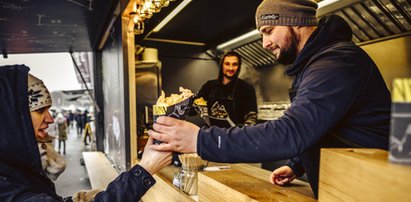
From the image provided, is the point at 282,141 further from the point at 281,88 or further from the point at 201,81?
the point at 201,81

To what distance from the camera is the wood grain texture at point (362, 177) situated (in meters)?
0.60

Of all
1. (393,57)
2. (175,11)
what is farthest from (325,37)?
(175,11)

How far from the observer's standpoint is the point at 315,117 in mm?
888

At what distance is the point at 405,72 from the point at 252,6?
161 centimetres

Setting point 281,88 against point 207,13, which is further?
point 281,88

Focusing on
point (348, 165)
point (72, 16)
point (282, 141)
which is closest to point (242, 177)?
point (282, 141)

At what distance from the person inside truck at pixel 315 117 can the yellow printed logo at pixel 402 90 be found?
326 mm

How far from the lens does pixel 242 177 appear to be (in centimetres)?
149

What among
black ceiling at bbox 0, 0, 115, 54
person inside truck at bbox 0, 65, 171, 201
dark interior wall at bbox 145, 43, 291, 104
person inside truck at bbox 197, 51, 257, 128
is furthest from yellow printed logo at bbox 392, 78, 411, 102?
dark interior wall at bbox 145, 43, 291, 104

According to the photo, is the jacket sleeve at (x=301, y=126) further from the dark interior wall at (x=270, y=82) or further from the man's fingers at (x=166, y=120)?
the dark interior wall at (x=270, y=82)

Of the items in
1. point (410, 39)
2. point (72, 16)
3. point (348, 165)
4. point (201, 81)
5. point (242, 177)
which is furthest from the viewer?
point (201, 81)

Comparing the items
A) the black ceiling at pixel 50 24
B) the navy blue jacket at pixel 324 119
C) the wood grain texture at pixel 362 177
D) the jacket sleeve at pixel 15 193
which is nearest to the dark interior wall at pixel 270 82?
the black ceiling at pixel 50 24

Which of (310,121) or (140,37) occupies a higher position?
(140,37)

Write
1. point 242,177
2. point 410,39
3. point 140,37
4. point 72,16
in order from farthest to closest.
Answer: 1. point 140,37
2. point 72,16
3. point 410,39
4. point 242,177
